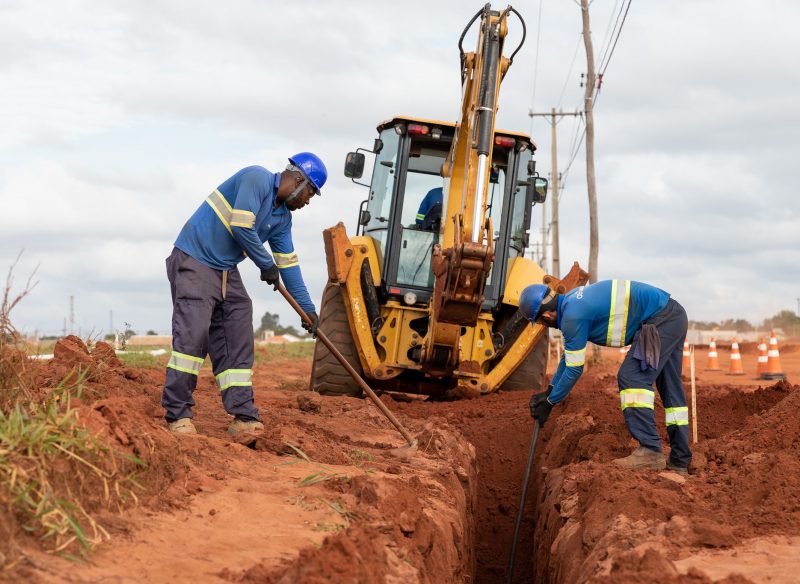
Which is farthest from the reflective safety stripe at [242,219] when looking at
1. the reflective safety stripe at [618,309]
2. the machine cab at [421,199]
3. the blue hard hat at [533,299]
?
the machine cab at [421,199]

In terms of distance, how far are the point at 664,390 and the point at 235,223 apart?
3.30 m

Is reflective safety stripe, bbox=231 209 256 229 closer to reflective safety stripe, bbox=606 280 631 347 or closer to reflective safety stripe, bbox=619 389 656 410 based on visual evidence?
reflective safety stripe, bbox=606 280 631 347

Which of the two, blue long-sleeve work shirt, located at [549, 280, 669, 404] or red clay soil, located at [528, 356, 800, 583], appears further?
blue long-sleeve work shirt, located at [549, 280, 669, 404]

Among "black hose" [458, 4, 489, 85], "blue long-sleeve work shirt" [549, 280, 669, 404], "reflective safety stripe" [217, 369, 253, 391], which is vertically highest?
"black hose" [458, 4, 489, 85]

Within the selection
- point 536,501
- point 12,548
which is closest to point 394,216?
point 536,501

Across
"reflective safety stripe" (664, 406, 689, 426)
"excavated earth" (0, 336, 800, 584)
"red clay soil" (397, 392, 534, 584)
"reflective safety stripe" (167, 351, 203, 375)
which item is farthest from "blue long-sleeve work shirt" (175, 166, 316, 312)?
"red clay soil" (397, 392, 534, 584)

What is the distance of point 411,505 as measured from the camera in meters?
5.27

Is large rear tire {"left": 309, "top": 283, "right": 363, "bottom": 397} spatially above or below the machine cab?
below

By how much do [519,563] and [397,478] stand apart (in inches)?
110

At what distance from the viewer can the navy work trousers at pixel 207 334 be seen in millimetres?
6344

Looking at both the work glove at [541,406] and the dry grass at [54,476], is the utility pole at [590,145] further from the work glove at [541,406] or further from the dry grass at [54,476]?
the dry grass at [54,476]

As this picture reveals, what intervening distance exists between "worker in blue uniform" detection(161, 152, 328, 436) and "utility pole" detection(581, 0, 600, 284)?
49.4 feet

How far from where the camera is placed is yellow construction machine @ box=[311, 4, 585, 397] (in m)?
10.2

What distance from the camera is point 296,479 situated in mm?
5363
